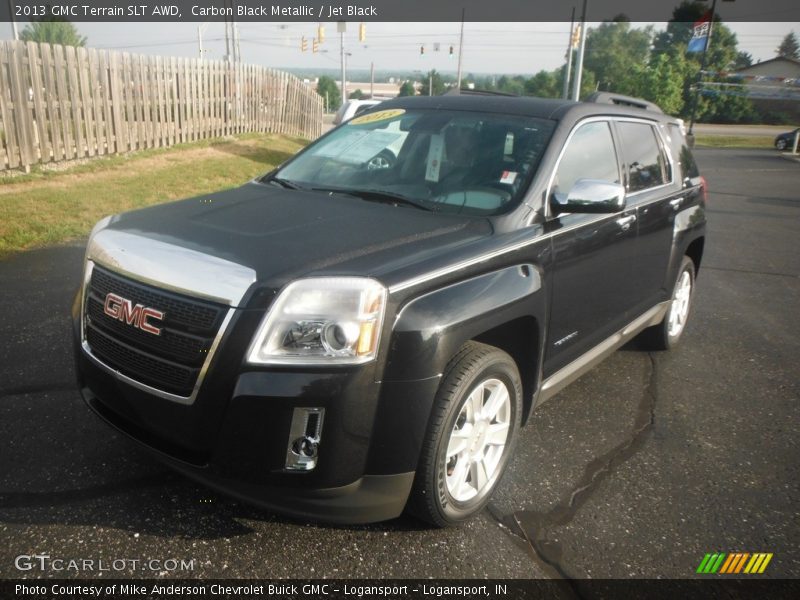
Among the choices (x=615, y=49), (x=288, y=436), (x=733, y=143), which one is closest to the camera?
(x=288, y=436)

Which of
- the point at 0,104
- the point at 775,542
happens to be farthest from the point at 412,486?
the point at 0,104

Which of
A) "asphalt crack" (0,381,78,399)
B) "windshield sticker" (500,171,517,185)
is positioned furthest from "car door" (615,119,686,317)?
"asphalt crack" (0,381,78,399)

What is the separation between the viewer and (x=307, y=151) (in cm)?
412

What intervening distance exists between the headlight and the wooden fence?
363 inches

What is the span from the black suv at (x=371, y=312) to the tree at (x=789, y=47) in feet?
437

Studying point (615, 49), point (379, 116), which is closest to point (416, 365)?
point (379, 116)

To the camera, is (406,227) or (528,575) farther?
(406,227)

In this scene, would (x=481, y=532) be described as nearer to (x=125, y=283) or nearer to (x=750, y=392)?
(x=125, y=283)

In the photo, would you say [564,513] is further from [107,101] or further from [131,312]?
[107,101]

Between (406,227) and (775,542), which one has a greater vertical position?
(406,227)

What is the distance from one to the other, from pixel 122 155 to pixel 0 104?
273 centimetres

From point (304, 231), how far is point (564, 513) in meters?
1.74

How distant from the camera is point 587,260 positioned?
3412 mm

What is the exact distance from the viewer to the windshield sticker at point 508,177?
10.7 feet
